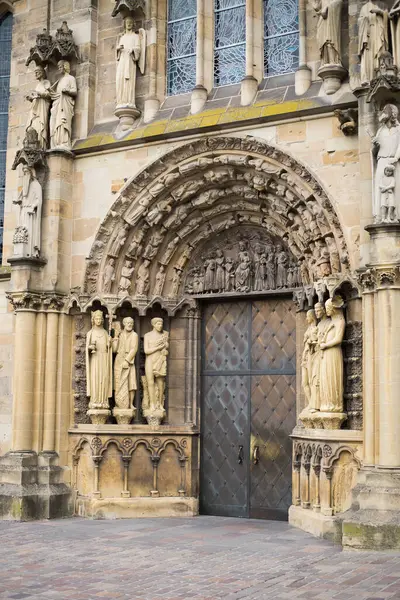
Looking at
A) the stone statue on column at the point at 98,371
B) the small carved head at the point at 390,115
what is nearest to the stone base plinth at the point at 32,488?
the stone statue on column at the point at 98,371

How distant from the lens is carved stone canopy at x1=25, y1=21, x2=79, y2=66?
44.8ft

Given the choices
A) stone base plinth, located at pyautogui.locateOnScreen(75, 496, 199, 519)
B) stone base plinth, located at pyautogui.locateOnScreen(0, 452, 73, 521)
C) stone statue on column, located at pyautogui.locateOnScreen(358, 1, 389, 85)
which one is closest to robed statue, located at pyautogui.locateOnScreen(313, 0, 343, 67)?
stone statue on column, located at pyautogui.locateOnScreen(358, 1, 389, 85)

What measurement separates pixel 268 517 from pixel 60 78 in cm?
727

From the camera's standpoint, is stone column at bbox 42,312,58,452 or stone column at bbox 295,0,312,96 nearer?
stone column at bbox 295,0,312,96

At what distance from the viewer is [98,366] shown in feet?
42.1

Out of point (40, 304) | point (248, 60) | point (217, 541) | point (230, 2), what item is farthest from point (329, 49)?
point (217, 541)

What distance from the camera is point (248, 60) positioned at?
1261cm

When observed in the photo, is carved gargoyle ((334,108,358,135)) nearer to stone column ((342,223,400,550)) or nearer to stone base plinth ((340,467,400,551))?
stone column ((342,223,400,550))

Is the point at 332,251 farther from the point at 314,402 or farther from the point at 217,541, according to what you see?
the point at 217,541

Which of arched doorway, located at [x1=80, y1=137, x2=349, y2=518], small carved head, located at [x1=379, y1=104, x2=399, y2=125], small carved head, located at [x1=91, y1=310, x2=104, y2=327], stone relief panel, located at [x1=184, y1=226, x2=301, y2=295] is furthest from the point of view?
small carved head, located at [x1=91, y1=310, x2=104, y2=327]

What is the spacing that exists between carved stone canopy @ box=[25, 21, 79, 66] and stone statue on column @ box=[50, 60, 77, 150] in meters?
0.20

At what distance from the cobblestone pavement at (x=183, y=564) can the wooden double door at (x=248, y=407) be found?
0.82 meters

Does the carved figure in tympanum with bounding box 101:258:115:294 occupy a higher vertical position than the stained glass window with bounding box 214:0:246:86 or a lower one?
lower

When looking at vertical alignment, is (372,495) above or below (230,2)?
below
